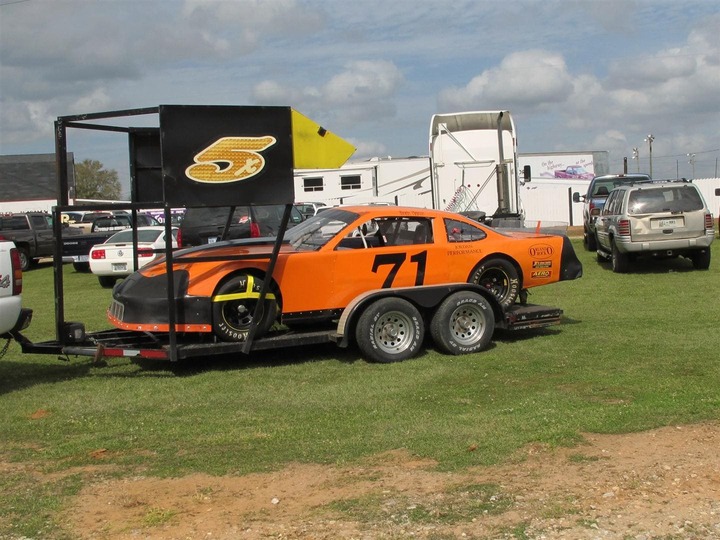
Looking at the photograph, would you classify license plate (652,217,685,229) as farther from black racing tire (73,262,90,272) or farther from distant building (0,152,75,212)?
distant building (0,152,75,212)

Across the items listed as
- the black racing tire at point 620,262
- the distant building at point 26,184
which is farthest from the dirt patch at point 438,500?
the distant building at point 26,184

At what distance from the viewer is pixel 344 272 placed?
9.45 m

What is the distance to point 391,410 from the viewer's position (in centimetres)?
734

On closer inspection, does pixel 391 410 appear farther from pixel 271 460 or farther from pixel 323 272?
pixel 323 272

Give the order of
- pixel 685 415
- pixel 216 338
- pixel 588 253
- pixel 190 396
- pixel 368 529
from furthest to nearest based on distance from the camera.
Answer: pixel 588 253 → pixel 216 338 → pixel 190 396 → pixel 685 415 → pixel 368 529

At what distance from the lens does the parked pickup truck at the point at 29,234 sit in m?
26.6

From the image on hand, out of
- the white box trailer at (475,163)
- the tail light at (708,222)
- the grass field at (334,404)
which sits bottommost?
the grass field at (334,404)

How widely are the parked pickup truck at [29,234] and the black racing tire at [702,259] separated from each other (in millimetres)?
18141

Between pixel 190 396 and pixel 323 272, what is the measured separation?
2.09m

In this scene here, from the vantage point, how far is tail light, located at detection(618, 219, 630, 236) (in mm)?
17078

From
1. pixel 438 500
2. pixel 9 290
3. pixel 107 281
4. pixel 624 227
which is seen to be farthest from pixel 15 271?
pixel 624 227

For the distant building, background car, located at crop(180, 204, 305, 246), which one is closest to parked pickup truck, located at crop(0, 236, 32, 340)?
background car, located at crop(180, 204, 305, 246)

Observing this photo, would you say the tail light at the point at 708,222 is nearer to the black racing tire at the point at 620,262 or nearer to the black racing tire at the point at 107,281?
the black racing tire at the point at 620,262

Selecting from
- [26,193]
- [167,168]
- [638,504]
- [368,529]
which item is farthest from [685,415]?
[26,193]
